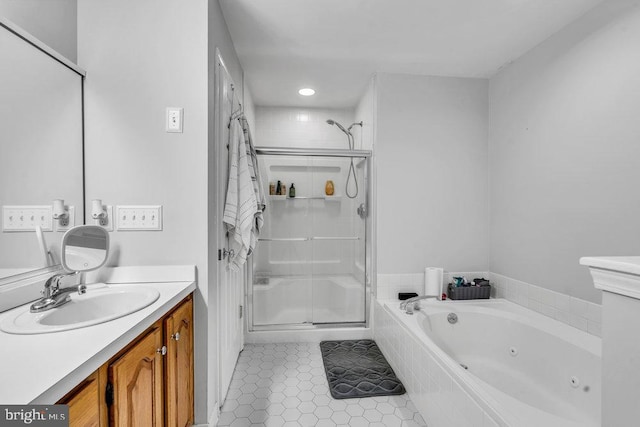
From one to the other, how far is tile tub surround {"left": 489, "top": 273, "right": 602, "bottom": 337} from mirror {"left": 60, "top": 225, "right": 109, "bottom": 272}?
8.62 feet

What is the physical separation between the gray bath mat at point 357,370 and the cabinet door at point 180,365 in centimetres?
90

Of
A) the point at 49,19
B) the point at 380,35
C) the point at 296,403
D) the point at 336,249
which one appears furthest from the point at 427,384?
the point at 49,19

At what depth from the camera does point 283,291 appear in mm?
2871

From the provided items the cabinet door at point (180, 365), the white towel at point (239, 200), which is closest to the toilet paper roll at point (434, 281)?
the white towel at point (239, 200)

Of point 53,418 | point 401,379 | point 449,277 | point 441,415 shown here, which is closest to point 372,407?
point 401,379

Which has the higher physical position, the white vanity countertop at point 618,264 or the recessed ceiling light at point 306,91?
the recessed ceiling light at point 306,91

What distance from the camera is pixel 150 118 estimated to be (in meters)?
1.46

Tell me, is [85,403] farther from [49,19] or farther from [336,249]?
[336,249]

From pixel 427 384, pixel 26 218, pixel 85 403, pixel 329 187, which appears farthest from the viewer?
pixel 329 187

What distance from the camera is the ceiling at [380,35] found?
171 cm

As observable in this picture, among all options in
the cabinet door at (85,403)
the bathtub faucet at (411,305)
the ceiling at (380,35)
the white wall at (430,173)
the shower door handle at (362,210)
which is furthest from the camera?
the shower door handle at (362,210)

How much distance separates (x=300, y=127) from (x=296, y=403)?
2.67 metres

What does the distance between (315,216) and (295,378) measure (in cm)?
140

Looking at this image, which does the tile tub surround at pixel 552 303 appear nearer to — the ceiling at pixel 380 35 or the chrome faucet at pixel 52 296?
the ceiling at pixel 380 35
